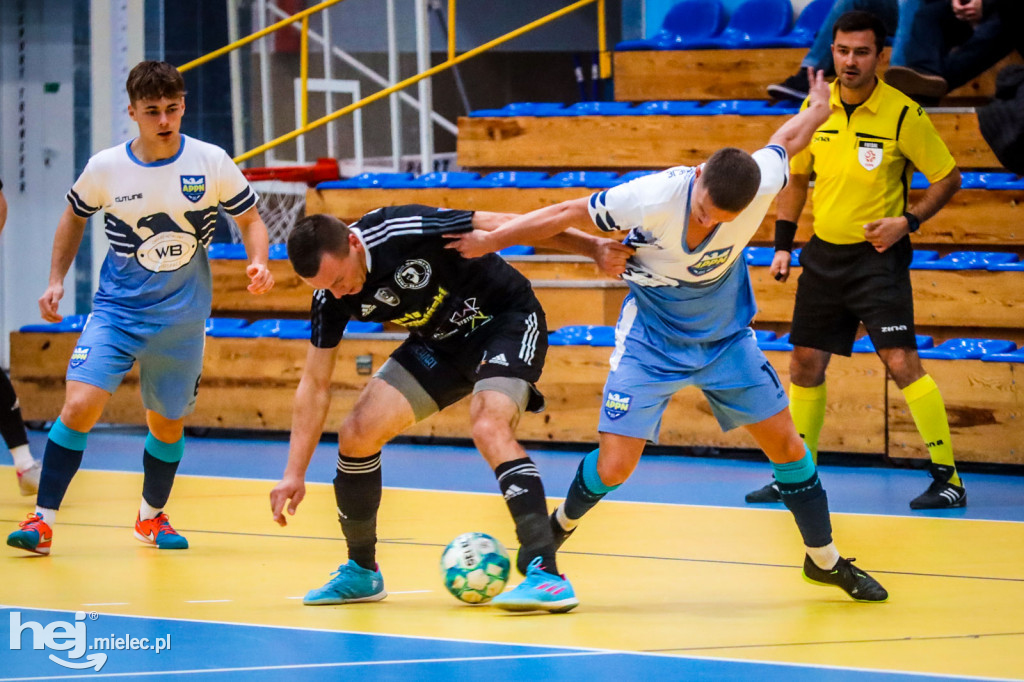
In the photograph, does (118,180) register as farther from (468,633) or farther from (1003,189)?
(1003,189)

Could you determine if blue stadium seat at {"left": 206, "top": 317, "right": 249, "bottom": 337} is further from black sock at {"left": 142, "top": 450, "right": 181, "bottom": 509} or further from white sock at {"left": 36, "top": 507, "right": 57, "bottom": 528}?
white sock at {"left": 36, "top": 507, "right": 57, "bottom": 528}

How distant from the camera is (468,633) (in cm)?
394

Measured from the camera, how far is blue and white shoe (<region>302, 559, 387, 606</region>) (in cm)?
439

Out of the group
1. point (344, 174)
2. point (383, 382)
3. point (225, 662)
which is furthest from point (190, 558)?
point (344, 174)

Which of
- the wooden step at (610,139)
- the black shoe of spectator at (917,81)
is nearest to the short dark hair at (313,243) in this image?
the black shoe of spectator at (917,81)

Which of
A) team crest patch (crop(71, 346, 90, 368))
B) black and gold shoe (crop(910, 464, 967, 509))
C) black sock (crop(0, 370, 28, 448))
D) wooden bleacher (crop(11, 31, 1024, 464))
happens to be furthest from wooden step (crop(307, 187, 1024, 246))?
team crest patch (crop(71, 346, 90, 368))

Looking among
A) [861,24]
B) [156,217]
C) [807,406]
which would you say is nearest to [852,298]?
[807,406]

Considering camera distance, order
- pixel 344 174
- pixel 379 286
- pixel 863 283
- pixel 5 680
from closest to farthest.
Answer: pixel 5 680 → pixel 379 286 → pixel 863 283 → pixel 344 174

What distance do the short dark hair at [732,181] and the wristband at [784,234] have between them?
103 inches

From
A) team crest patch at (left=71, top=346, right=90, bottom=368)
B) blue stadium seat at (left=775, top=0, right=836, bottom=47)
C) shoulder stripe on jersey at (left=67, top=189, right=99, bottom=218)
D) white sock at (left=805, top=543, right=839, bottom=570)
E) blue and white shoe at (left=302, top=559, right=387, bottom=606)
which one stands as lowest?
blue and white shoe at (left=302, top=559, right=387, bottom=606)

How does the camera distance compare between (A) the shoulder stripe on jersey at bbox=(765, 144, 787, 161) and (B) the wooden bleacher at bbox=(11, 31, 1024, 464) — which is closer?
(A) the shoulder stripe on jersey at bbox=(765, 144, 787, 161)

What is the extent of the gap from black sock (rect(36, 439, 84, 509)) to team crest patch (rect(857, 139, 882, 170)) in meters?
3.65

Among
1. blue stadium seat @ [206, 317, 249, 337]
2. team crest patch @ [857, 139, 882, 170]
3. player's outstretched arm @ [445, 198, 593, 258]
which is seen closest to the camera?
player's outstretched arm @ [445, 198, 593, 258]

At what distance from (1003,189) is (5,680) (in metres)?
7.06
